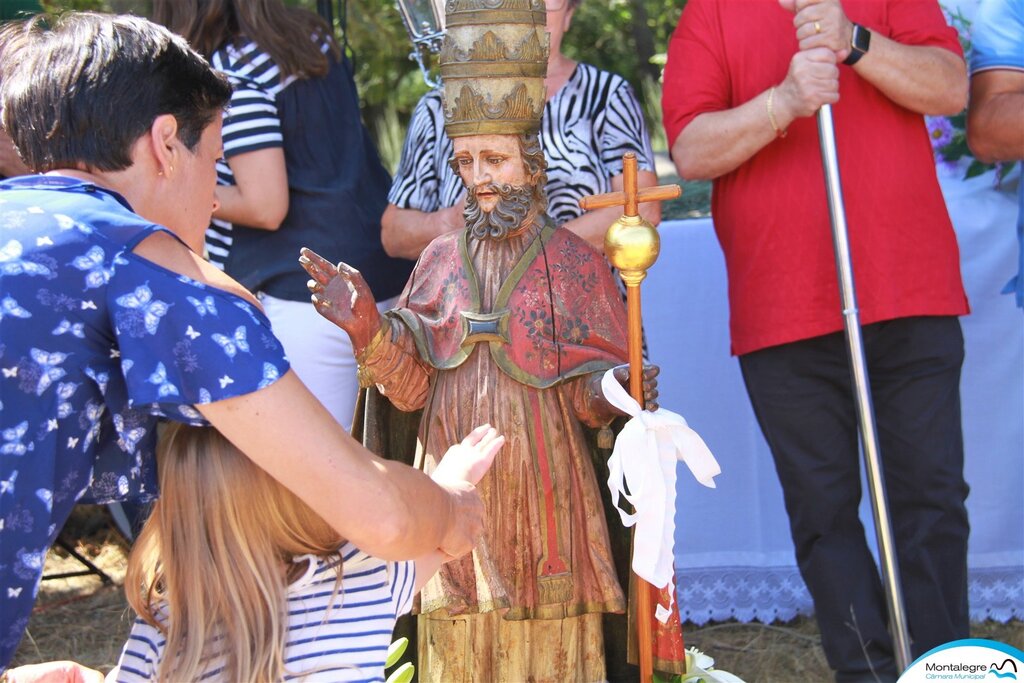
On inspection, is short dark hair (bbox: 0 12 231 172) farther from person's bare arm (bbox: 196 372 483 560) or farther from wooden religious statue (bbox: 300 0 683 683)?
wooden religious statue (bbox: 300 0 683 683)

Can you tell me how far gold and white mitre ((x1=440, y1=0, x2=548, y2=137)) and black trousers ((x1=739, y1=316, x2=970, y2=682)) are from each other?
102 centimetres

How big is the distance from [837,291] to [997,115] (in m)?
0.68

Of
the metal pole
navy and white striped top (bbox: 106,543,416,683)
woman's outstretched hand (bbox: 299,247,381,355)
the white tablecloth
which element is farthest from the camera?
the white tablecloth

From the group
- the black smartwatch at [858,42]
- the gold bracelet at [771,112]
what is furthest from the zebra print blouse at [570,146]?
the black smartwatch at [858,42]

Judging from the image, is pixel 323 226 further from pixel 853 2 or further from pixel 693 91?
pixel 853 2

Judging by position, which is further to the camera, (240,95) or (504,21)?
(240,95)

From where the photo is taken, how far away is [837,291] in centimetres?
308

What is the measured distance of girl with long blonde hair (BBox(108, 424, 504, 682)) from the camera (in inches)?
70.7

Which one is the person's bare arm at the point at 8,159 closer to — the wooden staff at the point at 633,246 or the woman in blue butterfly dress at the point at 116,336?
the woman in blue butterfly dress at the point at 116,336

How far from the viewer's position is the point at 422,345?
2605 mm

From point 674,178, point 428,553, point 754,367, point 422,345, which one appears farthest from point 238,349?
point 674,178

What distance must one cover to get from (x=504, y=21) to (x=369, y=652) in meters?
1.28

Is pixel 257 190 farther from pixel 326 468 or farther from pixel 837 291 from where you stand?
pixel 326 468

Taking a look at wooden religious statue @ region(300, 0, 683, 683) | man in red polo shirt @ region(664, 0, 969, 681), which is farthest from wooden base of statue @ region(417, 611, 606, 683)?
man in red polo shirt @ region(664, 0, 969, 681)
